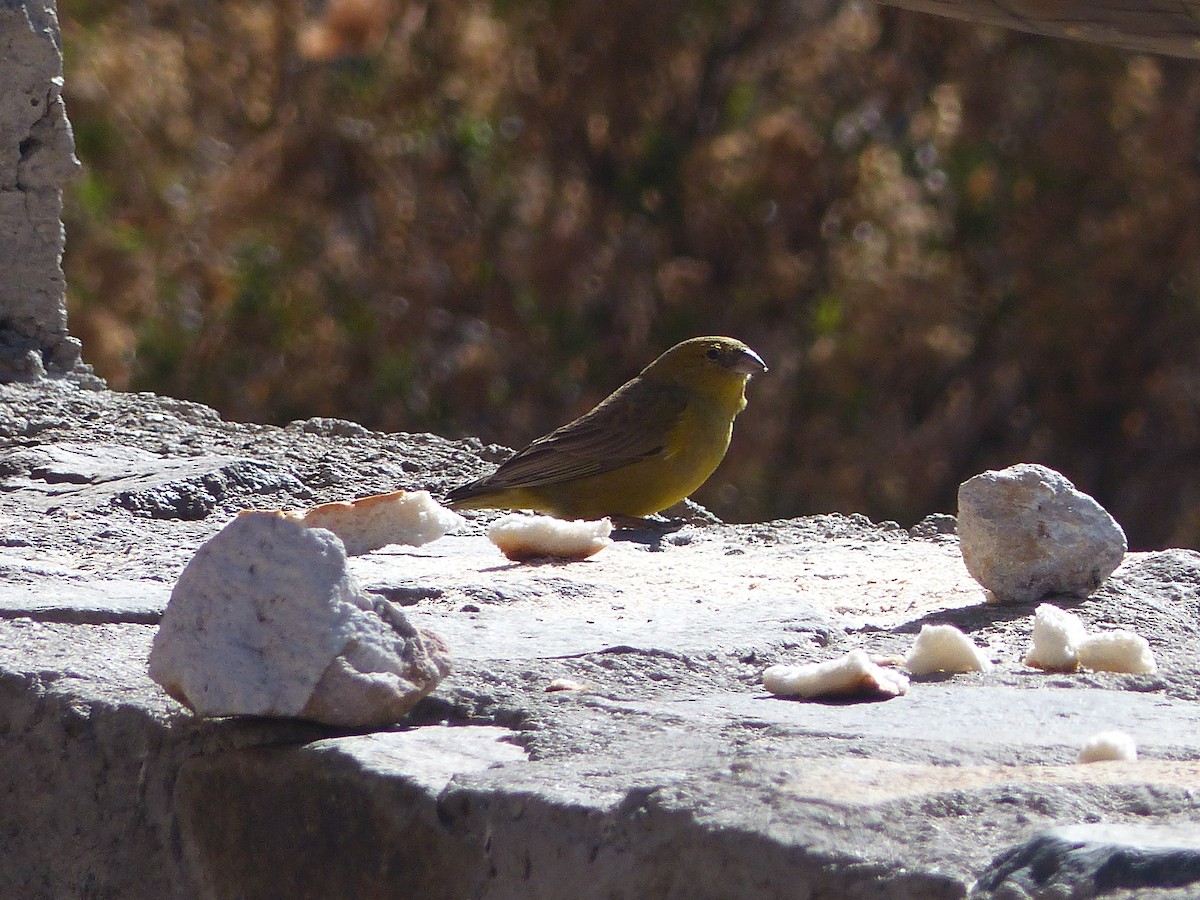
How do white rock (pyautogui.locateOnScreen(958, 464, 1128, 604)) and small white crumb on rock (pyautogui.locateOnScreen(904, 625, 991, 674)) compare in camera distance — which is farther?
white rock (pyautogui.locateOnScreen(958, 464, 1128, 604))

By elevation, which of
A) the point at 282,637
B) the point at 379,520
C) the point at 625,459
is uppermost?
the point at 282,637

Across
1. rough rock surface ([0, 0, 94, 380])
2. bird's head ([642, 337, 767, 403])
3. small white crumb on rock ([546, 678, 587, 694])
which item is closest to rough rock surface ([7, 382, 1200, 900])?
small white crumb on rock ([546, 678, 587, 694])

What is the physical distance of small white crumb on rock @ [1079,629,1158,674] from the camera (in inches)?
101

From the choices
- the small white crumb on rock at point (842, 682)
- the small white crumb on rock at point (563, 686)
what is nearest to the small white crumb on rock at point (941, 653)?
the small white crumb on rock at point (842, 682)

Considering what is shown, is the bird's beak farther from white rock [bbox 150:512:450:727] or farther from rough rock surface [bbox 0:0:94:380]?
white rock [bbox 150:512:450:727]

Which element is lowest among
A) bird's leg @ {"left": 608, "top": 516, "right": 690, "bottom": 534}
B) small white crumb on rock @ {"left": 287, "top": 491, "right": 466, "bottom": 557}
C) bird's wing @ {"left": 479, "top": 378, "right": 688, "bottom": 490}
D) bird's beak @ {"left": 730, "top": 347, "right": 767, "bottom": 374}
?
bird's leg @ {"left": 608, "top": 516, "right": 690, "bottom": 534}

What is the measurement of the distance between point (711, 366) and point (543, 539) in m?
2.16

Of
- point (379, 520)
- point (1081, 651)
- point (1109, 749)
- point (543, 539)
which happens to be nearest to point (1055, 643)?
point (1081, 651)

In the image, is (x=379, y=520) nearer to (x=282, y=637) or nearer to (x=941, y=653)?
(x=941, y=653)

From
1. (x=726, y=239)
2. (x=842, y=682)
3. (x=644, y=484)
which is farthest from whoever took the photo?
(x=726, y=239)

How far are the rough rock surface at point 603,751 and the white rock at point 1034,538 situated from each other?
6 cm

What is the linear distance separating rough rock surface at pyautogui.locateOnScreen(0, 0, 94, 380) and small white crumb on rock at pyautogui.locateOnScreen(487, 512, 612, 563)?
195 cm

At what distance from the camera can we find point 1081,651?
2.55 metres

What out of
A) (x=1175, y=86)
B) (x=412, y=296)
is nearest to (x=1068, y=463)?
(x=1175, y=86)
